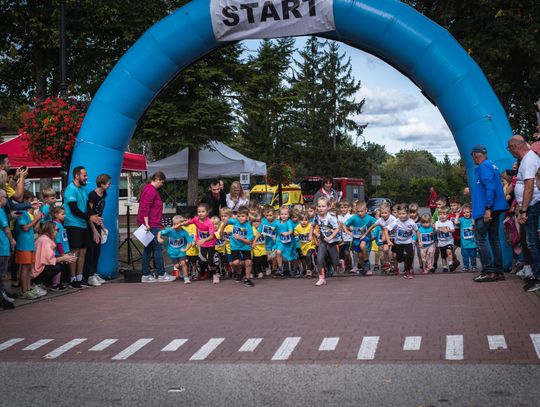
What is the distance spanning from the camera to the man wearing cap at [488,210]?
10914 millimetres

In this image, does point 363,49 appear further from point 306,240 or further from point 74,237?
point 74,237

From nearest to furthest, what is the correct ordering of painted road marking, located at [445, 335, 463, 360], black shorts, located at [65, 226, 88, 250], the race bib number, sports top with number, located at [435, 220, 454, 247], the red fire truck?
painted road marking, located at [445, 335, 463, 360]
black shorts, located at [65, 226, 88, 250]
the race bib number
sports top with number, located at [435, 220, 454, 247]
the red fire truck

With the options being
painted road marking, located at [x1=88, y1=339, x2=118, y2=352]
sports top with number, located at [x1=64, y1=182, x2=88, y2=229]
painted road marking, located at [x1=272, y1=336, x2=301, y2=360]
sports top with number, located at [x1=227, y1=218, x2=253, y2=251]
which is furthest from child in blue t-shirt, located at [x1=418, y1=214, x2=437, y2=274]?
painted road marking, located at [x1=88, y1=339, x2=118, y2=352]

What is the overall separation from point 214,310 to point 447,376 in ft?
14.5

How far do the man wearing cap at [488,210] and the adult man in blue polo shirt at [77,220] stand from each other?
20.2ft

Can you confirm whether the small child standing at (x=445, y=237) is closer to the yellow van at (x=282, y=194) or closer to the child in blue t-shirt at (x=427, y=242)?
the child in blue t-shirt at (x=427, y=242)

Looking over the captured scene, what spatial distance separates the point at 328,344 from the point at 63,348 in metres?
2.63

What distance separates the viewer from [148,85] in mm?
14070

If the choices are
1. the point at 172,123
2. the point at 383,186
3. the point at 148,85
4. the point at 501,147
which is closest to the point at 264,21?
the point at 148,85

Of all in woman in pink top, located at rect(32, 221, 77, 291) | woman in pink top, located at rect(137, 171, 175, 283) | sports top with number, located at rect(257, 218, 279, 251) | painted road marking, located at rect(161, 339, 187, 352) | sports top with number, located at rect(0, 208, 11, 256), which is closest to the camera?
painted road marking, located at rect(161, 339, 187, 352)

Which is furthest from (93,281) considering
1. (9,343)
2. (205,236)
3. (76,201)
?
(9,343)

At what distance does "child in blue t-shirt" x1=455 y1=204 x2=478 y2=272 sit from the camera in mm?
13658

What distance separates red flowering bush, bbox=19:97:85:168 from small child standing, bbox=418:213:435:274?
6.92 meters

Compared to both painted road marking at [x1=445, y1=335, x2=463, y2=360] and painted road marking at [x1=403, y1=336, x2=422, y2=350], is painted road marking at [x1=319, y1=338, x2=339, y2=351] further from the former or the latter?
painted road marking at [x1=445, y1=335, x2=463, y2=360]
